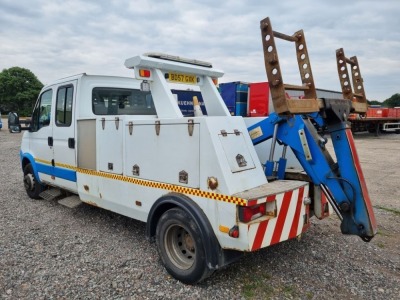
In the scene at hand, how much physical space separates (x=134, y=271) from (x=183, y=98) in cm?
364

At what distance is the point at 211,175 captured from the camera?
3121 mm

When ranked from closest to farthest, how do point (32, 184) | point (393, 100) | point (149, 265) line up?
point (149, 265) < point (32, 184) < point (393, 100)

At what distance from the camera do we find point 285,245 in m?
4.32

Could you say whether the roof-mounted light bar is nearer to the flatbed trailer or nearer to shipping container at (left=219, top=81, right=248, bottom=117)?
shipping container at (left=219, top=81, right=248, bottom=117)

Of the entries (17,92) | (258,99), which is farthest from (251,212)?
(17,92)

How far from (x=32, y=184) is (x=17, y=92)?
65938 mm

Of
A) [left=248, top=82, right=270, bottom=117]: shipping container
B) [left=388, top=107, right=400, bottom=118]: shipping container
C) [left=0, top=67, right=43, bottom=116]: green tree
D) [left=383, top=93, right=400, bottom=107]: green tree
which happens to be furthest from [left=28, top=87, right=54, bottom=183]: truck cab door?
[left=383, top=93, right=400, bottom=107]: green tree

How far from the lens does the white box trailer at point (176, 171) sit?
10.1 feet

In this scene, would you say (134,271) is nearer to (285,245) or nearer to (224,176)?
(224,176)

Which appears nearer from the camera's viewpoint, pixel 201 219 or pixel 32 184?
pixel 201 219

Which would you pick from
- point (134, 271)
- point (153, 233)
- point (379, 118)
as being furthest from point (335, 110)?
point (379, 118)

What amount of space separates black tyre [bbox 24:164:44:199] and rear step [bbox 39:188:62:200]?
194 mm

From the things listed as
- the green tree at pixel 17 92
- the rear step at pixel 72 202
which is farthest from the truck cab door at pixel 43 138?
the green tree at pixel 17 92

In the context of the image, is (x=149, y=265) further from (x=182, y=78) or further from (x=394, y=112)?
(x=394, y=112)
